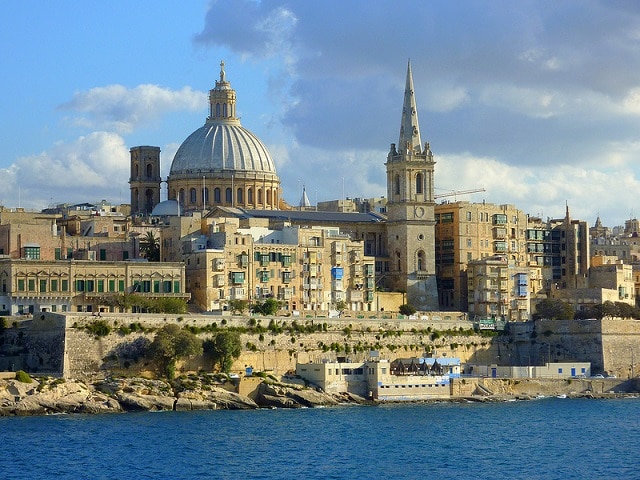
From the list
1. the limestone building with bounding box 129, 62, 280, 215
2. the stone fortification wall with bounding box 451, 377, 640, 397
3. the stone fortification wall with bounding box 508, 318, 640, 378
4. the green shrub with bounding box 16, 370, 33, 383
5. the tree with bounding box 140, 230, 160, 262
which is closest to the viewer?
the green shrub with bounding box 16, 370, 33, 383

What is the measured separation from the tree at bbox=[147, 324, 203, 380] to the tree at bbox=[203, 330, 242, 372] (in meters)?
1.53

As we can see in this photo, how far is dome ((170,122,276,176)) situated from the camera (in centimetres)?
10488

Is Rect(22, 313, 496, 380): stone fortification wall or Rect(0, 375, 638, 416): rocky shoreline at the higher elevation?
Rect(22, 313, 496, 380): stone fortification wall

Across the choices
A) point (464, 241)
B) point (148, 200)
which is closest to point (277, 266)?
point (464, 241)

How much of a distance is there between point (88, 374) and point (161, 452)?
57.2 feet

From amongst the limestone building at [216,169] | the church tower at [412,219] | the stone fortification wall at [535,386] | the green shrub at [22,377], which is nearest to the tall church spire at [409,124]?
the church tower at [412,219]

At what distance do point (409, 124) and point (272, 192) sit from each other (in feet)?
36.8

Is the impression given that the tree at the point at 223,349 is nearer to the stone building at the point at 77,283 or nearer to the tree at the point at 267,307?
the stone building at the point at 77,283

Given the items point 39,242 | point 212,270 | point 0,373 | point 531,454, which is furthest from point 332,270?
point 531,454

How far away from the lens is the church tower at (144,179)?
107188 mm

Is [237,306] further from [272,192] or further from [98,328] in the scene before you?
[272,192]

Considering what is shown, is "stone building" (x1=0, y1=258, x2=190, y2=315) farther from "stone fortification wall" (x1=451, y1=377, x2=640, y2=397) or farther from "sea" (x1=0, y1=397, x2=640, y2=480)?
"stone fortification wall" (x1=451, y1=377, x2=640, y2=397)

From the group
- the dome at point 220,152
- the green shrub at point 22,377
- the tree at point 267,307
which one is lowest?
the green shrub at point 22,377

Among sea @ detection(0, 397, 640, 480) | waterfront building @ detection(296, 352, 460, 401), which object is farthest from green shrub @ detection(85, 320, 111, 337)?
waterfront building @ detection(296, 352, 460, 401)
